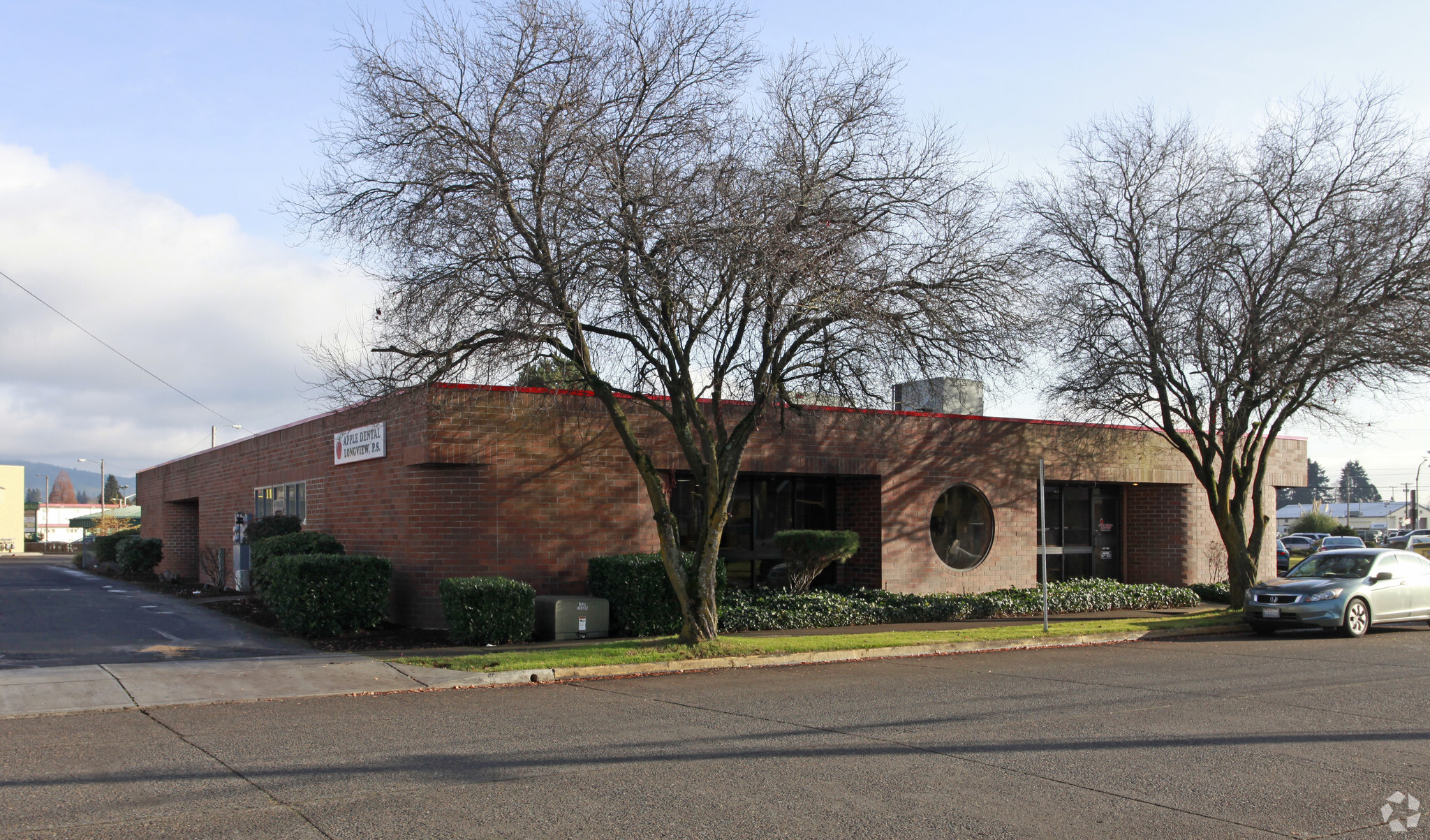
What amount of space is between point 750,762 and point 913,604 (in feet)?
39.0

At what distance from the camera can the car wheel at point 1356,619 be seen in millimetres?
17969

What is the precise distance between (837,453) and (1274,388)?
25.4 ft

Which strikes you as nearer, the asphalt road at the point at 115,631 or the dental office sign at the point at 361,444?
the asphalt road at the point at 115,631

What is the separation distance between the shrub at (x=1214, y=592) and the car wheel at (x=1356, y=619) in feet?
17.8

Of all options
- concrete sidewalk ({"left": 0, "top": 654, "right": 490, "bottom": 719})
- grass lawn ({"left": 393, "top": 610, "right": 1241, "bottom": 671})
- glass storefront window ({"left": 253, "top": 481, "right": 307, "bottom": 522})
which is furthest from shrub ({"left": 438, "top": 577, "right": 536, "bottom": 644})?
glass storefront window ({"left": 253, "top": 481, "right": 307, "bottom": 522})

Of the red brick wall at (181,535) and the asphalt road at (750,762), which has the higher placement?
the red brick wall at (181,535)

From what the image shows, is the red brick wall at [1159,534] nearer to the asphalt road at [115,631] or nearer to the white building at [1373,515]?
the asphalt road at [115,631]

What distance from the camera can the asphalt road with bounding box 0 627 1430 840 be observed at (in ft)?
20.6

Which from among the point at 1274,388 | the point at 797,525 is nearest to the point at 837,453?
the point at 797,525

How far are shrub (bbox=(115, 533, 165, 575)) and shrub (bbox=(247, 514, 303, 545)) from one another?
43.7 feet

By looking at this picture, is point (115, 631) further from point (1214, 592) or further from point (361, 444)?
point (1214, 592)

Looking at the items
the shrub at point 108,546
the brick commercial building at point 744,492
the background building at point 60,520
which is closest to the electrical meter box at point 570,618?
the brick commercial building at point 744,492

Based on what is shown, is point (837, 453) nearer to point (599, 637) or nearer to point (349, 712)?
point (599, 637)

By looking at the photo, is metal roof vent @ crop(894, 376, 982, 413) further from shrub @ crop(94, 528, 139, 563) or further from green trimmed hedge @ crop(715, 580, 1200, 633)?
shrub @ crop(94, 528, 139, 563)
